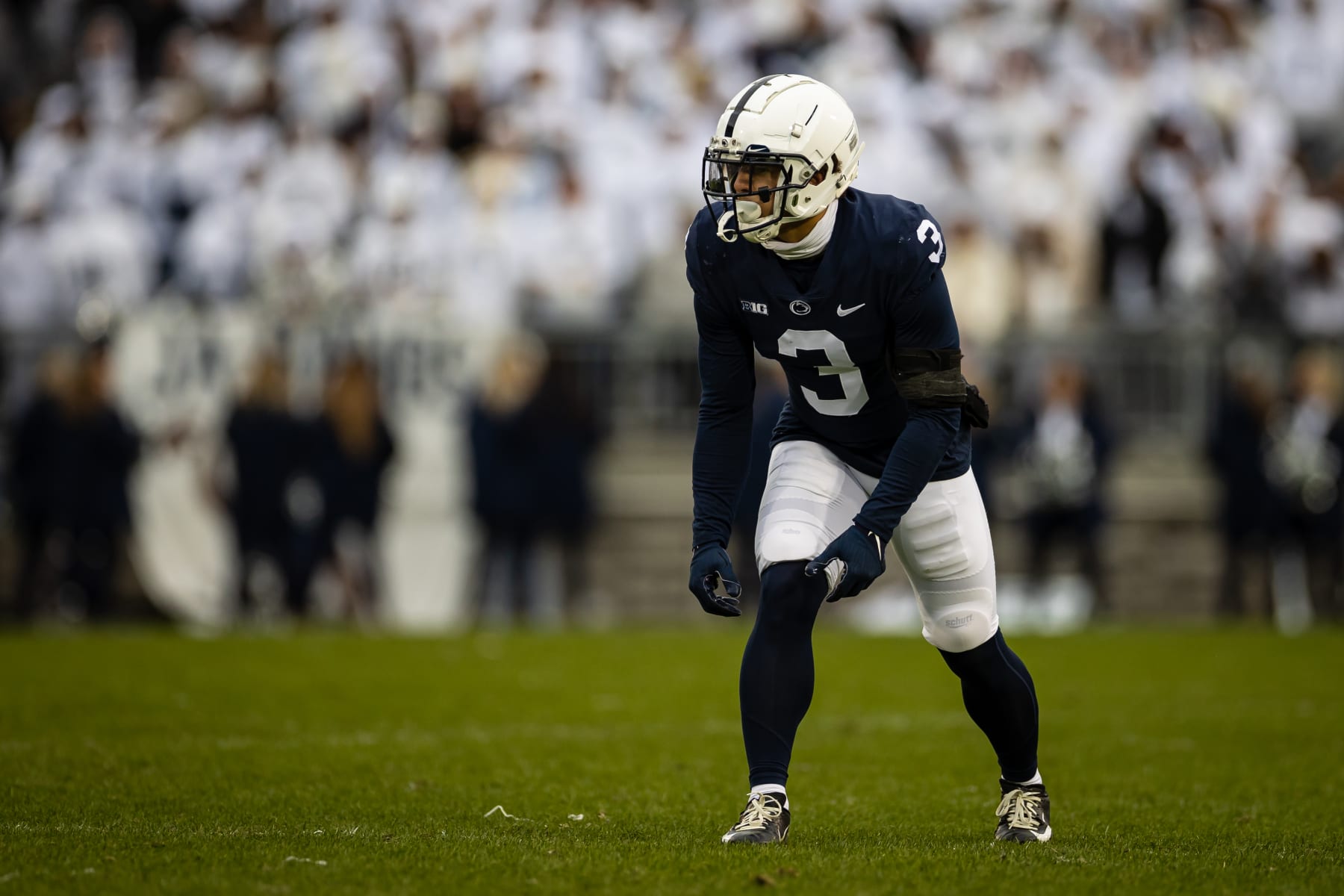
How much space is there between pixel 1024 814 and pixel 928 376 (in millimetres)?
1398

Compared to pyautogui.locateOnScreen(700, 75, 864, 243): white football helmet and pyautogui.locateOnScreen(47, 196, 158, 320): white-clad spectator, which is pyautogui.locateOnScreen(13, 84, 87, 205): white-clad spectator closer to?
pyautogui.locateOnScreen(47, 196, 158, 320): white-clad spectator

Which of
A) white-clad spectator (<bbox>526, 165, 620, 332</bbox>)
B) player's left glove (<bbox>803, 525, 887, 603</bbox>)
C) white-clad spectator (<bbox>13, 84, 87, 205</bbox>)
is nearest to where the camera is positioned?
player's left glove (<bbox>803, 525, 887, 603</bbox>)

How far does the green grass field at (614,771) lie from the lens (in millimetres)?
5262

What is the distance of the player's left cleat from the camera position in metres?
5.94

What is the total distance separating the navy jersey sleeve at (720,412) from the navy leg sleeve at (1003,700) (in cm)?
82

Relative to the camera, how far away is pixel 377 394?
15.0m

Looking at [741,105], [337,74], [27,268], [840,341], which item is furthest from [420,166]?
[840,341]

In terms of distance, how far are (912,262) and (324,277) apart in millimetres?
10897

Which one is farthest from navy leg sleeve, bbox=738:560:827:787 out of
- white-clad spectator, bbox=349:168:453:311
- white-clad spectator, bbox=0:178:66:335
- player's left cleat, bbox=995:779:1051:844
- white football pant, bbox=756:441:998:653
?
white-clad spectator, bbox=0:178:66:335

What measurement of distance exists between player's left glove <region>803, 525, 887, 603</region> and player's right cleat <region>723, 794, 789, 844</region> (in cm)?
62

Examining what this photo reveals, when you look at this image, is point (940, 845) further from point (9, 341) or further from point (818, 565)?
point (9, 341)

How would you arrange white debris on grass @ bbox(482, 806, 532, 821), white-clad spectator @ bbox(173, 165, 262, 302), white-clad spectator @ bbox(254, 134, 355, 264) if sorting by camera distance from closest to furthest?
white debris on grass @ bbox(482, 806, 532, 821)
white-clad spectator @ bbox(254, 134, 355, 264)
white-clad spectator @ bbox(173, 165, 262, 302)

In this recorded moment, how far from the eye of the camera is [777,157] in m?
5.54

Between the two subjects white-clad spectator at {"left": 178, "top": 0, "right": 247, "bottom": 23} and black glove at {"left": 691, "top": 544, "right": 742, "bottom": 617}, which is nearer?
black glove at {"left": 691, "top": 544, "right": 742, "bottom": 617}
